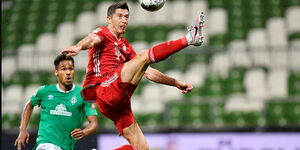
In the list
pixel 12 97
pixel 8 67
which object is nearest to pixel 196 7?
pixel 8 67

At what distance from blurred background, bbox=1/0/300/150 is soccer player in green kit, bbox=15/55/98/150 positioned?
77 cm

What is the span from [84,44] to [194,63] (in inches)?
349

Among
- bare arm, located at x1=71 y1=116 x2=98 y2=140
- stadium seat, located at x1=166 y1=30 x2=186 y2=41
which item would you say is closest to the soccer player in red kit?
bare arm, located at x1=71 y1=116 x2=98 y2=140

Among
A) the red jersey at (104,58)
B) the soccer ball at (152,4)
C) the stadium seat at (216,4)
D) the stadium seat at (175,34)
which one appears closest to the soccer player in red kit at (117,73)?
the red jersey at (104,58)

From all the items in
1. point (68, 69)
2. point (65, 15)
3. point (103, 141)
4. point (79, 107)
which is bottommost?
point (103, 141)

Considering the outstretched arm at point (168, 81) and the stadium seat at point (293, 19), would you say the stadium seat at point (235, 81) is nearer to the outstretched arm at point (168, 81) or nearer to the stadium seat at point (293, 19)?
the stadium seat at point (293, 19)

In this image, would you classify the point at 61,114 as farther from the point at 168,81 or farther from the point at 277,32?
the point at 277,32

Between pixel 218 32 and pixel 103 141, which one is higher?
pixel 218 32

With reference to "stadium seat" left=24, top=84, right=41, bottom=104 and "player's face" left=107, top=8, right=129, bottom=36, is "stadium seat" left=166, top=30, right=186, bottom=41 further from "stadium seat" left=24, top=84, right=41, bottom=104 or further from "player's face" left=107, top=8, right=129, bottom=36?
"player's face" left=107, top=8, right=129, bottom=36

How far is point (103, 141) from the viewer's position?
10086 mm

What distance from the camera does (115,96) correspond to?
6227mm

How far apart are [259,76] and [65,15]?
23.7 feet

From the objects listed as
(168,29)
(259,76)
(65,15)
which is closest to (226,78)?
(259,76)

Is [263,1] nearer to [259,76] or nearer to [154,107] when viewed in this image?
[259,76]
